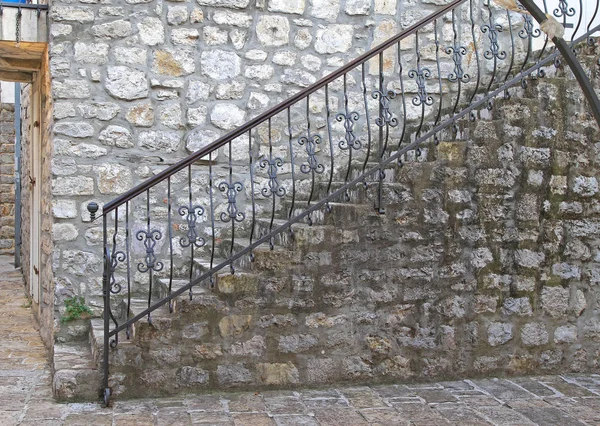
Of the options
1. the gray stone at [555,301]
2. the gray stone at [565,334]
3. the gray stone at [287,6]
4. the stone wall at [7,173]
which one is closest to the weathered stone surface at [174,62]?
the gray stone at [287,6]

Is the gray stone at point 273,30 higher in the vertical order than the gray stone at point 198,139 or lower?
higher

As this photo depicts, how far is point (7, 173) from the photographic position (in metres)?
12.8

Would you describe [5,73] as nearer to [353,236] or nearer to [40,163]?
[40,163]

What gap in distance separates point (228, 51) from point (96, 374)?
2520mm

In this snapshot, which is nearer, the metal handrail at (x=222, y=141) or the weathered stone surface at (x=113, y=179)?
the metal handrail at (x=222, y=141)

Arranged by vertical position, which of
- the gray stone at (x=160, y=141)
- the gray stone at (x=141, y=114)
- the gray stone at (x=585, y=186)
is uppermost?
the gray stone at (x=141, y=114)

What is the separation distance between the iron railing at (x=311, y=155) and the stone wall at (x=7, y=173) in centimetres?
796

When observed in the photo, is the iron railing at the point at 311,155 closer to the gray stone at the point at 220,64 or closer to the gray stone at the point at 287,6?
the gray stone at the point at 220,64

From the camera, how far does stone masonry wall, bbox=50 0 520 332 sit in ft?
17.8

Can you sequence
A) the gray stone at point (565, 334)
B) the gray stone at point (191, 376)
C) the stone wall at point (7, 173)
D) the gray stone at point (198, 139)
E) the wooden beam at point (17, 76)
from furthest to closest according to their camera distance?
the stone wall at point (7, 173) < the wooden beam at point (17, 76) < the gray stone at point (198, 139) < the gray stone at point (565, 334) < the gray stone at point (191, 376)

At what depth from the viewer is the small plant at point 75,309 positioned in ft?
17.7

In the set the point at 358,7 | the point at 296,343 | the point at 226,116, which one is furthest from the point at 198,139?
the point at 296,343

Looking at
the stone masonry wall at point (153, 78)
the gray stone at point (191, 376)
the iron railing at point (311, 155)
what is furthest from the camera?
the stone masonry wall at point (153, 78)

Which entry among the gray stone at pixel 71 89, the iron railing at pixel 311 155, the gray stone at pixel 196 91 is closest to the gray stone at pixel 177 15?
the gray stone at pixel 196 91
